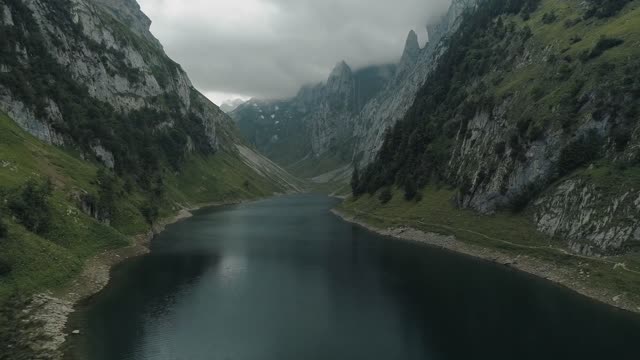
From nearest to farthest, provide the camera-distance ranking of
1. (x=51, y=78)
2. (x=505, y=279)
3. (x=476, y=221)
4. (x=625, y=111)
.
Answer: (x=505, y=279)
(x=625, y=111)
(x=476, y=221)
(x=51, y=78)

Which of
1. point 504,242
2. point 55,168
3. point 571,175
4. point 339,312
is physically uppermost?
point 55,168

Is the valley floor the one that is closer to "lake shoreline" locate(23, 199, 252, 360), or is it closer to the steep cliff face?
the steep cliff face

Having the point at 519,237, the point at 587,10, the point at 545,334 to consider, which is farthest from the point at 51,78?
the point at 587,10

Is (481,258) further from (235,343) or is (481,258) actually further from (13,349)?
(13,349)

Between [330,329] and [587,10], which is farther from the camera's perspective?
[587,10]

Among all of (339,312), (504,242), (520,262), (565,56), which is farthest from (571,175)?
(339,312)

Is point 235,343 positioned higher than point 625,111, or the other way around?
point 625,111

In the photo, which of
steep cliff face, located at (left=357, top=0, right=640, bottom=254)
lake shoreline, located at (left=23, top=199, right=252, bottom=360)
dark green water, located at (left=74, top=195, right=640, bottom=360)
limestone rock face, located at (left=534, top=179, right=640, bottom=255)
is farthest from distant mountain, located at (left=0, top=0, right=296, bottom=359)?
steep cliff face, located at (left=357, top=0, right=640, bottom=254)

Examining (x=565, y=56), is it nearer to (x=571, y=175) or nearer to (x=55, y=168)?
(x=571, y=175)
